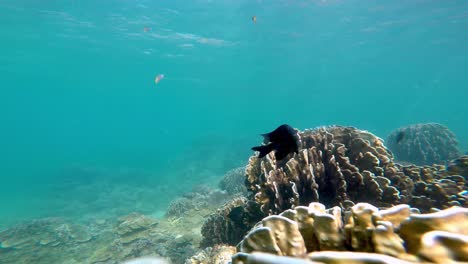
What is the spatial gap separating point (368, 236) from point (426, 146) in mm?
15979

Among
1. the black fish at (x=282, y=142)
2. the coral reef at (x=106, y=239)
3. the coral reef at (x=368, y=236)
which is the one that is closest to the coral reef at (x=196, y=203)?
the coral reef at (x=106, y=239)

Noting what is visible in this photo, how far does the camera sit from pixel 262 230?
179cm

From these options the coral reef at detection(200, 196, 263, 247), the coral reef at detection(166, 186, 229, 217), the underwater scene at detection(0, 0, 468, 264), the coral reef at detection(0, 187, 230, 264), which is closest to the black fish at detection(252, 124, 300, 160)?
the underwater scene at detection(0, 0, 468, 264)

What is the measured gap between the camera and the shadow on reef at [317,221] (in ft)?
4.50

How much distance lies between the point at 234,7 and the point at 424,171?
26.6 metres

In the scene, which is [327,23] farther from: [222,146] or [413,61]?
[413,61]

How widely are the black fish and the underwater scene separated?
17 millimetres

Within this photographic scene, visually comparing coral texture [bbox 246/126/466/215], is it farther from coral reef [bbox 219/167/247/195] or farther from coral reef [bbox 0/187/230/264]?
coral reef [bbox 219/167/247/195]

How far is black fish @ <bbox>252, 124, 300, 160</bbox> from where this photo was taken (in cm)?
302

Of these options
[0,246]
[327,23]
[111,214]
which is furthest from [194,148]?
[0,246]

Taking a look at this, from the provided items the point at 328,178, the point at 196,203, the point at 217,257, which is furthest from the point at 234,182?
the point at 328,178

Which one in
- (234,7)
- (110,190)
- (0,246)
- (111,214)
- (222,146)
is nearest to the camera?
(0,246)

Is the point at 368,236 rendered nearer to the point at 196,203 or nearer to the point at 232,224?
the point at 232,224

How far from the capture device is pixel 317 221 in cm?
187
